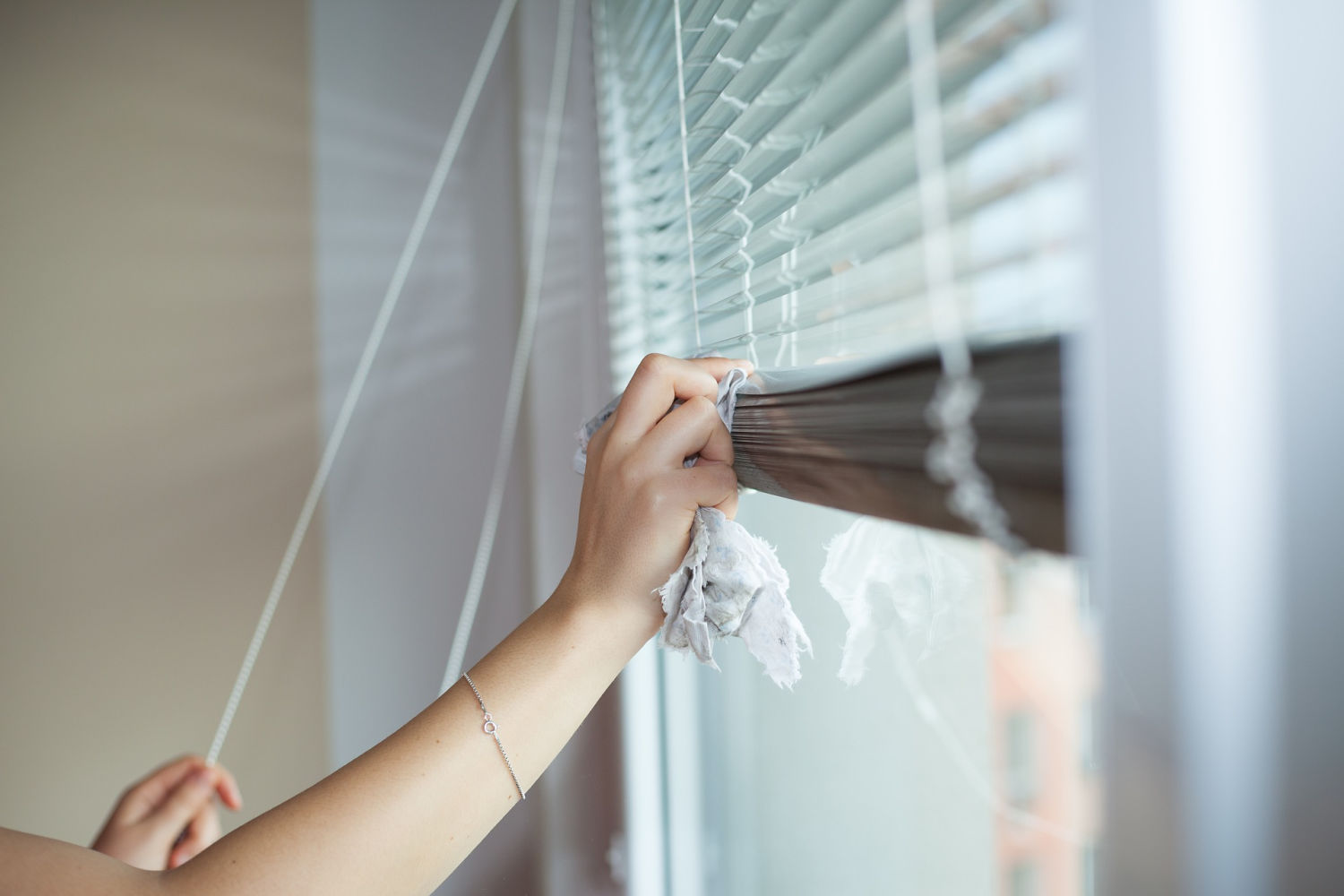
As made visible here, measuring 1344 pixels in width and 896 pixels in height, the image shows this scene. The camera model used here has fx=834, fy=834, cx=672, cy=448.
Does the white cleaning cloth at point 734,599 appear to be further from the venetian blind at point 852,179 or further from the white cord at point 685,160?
the white cord at point 685,160

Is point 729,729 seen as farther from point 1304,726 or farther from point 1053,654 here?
point 1304,726

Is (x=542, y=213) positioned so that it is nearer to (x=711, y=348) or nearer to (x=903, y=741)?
(x=711, y=348)

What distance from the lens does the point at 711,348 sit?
2.27 ft

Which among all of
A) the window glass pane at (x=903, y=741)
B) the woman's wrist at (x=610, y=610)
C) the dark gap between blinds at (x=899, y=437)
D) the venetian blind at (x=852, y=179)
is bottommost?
the window glass pane at (x=903, y=741)

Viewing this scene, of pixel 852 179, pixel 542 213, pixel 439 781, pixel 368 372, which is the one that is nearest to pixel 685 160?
pixel 852 179

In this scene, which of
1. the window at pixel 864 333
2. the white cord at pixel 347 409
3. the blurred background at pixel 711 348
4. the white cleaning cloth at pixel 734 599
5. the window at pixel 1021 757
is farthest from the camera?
the white cord at pixel 347 409

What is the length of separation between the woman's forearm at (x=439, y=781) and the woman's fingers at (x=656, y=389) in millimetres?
111

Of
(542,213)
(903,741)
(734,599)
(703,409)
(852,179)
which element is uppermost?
(542,213)

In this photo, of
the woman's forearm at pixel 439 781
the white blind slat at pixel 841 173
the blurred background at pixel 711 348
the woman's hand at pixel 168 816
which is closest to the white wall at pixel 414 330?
the blurred background at pixel 711 348

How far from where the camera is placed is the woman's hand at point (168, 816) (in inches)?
36.2

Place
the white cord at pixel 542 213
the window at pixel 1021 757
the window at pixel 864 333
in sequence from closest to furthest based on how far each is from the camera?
the window at pixel 864 333 → the window at pixel 1021 757 → the white cord at pixel 542 213

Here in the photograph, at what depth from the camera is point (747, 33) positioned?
1.97 feet

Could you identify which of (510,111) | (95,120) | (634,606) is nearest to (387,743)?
(634,606)

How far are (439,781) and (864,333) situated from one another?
373 millimetres
